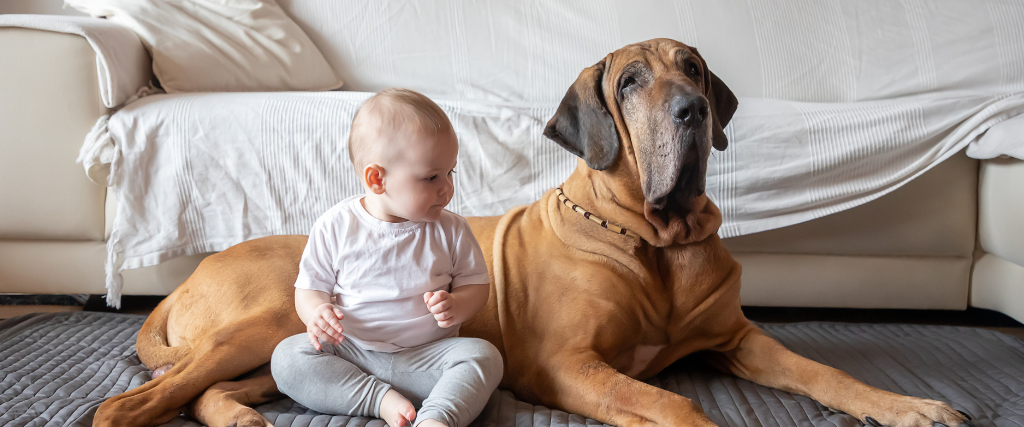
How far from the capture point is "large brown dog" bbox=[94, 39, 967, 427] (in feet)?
4.37

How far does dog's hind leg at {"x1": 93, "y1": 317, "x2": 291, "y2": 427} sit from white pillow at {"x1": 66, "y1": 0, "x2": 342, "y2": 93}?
131cm

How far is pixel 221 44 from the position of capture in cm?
243

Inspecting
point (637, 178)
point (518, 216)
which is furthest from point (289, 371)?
point (637, 178)

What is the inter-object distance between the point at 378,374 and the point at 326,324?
193mm

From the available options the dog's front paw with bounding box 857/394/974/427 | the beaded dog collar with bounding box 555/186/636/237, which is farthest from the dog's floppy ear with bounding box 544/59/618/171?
the dog's front paw with bounding box 857/394/974/427

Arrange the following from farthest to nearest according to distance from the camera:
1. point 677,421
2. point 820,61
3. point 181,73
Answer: point 820,61 < point 181,73 < point 677,421

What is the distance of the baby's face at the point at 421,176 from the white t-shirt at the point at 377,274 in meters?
0.07

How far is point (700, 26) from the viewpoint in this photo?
2756mm

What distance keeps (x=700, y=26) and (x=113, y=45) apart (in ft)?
7.30

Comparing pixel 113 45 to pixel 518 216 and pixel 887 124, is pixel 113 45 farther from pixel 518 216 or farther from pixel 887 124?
pixel 887 124

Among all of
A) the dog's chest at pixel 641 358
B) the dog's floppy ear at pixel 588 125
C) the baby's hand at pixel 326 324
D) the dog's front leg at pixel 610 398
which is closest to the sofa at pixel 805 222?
the dog's chest at pixel 641 358

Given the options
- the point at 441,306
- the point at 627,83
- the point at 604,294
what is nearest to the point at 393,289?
the point at 441,306

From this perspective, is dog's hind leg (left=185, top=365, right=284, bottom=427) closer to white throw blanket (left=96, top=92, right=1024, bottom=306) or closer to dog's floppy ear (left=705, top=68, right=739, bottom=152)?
white throw blanket (left=96, top=92, right=1024, bottom=306)

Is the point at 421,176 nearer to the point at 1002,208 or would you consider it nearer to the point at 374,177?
the point at 374,177
